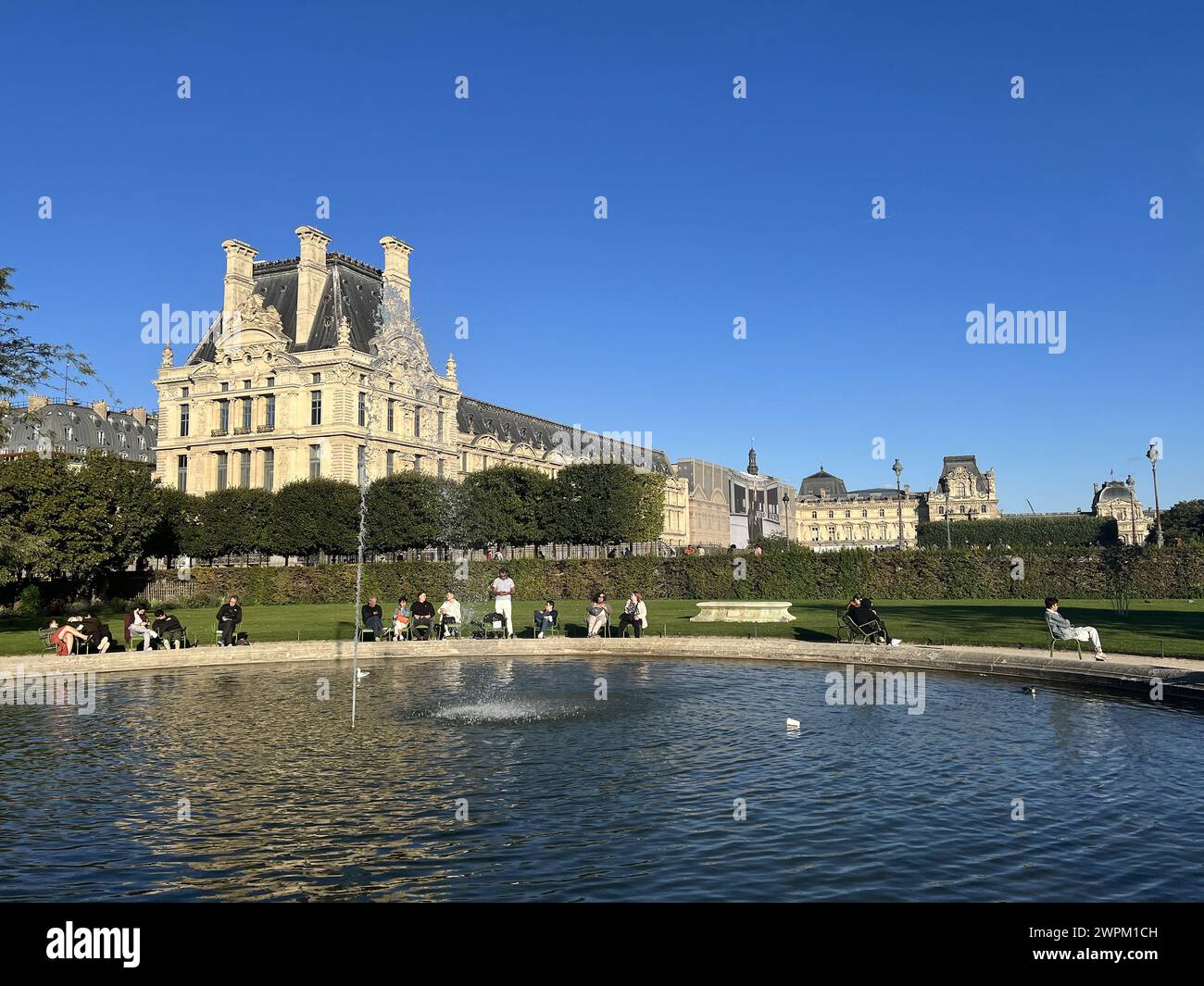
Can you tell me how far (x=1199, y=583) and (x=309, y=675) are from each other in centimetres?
4031

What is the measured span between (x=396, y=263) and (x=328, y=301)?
304 inches

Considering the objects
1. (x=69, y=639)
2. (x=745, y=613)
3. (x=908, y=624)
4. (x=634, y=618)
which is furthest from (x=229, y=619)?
(x=908, y=624)

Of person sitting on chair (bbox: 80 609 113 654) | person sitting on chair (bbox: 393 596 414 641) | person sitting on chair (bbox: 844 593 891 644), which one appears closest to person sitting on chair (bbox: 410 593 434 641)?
person sitting on chair (bbox: 393 596 414 641)

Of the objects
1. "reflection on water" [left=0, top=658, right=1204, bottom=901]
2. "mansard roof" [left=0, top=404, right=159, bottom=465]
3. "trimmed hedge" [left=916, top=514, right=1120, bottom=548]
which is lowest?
"reflection on water" [left=0, top=658, right=1204, bottom=901]

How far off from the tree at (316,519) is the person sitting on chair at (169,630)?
119ft

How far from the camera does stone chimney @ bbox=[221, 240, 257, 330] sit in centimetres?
7950

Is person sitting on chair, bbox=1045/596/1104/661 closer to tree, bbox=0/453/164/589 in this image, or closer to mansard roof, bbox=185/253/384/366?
tree, bbox=0/453/164/589

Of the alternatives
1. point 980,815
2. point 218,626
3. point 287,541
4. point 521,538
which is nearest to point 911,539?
point 521,538

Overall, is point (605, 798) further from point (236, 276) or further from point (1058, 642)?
point (236, 276)

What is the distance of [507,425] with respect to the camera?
370 feet

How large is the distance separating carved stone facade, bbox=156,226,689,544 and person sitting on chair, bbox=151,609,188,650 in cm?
5004

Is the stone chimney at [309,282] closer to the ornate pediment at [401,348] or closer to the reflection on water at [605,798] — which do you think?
the ornate pediment at [401,348]

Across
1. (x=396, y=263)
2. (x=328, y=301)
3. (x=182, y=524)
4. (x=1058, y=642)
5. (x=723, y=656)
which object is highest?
(x=396, y=263)
